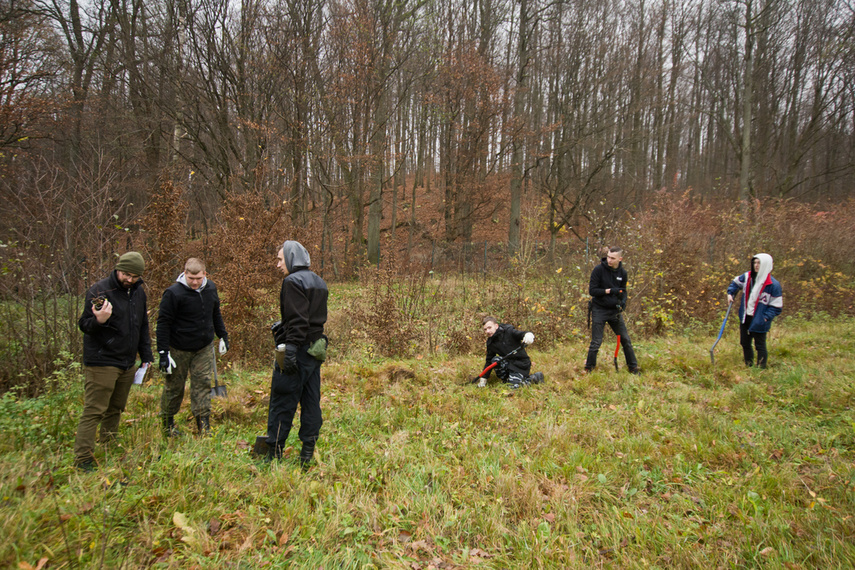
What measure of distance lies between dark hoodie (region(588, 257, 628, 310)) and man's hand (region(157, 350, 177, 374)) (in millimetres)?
5583

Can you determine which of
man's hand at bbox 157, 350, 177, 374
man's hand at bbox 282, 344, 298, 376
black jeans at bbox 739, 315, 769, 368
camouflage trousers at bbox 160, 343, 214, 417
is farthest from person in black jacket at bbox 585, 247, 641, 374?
man's hand at bbox 157, 350, 177, 374

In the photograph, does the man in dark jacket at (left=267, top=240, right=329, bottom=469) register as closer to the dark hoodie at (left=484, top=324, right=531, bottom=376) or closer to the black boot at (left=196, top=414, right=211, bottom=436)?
the black boot at (left=196, top=414, right=211, bottom=436)

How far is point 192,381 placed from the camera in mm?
4727

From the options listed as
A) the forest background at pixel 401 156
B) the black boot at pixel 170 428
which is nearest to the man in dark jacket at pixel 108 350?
the black boot at pixel 170 428

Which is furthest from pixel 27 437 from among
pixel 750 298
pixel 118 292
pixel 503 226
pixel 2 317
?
pixel 503 226

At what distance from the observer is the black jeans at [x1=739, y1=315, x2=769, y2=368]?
22.0 ft

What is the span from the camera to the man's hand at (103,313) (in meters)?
3.69

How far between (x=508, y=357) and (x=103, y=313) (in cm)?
486

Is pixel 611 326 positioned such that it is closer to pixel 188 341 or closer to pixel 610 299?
pixel 610 299

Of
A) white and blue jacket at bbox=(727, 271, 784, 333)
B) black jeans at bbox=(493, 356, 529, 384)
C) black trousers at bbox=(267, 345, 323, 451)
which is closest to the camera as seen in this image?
black trousers at bbox=(267, 345, 323, 451)

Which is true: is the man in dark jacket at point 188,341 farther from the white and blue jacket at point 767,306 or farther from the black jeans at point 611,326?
the white and blue jacket at point 767,306

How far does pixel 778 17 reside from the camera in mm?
20500

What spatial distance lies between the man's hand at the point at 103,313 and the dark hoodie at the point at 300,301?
1397 millimetres

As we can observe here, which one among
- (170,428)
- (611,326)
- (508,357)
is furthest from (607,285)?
(170,428)
